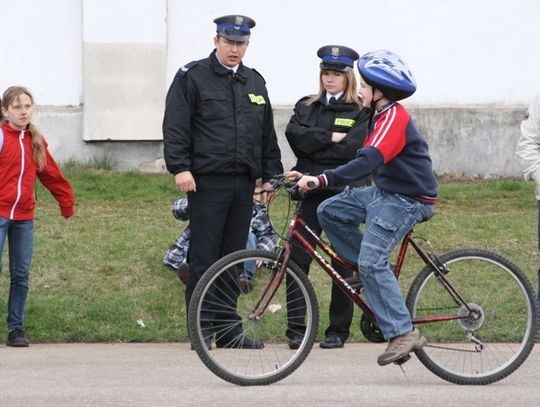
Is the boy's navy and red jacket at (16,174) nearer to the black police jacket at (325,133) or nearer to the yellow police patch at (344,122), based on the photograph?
the black police jacket at (325,133)

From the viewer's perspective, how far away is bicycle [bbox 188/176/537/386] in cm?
709

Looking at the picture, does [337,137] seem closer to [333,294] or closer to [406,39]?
[333,294]

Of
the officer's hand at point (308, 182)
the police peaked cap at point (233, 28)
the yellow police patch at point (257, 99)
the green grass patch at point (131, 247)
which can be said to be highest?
the police peaked cap at point (233, 28)

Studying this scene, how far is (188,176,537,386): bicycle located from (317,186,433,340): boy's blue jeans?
0.51 ft

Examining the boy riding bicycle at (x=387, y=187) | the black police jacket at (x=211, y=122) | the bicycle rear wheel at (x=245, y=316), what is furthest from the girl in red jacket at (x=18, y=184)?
the boy riding bicycle at (x=387, y=187)

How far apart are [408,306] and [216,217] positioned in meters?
1.62

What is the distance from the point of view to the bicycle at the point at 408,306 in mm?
7086

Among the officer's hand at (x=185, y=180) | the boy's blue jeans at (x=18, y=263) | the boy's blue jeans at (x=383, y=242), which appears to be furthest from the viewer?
the boy's blue jeans at (x=18, y=263)

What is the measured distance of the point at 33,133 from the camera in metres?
8.54

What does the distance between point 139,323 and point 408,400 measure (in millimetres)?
2906

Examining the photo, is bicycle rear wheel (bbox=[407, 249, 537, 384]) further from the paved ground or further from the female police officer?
the female police officer

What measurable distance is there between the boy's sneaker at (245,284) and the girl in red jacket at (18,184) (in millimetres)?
1800

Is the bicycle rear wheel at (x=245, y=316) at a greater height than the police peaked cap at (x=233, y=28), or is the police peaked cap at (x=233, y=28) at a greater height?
the police peaked cap at (x=233, y=28)

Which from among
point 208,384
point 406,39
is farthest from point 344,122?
point 406,39
